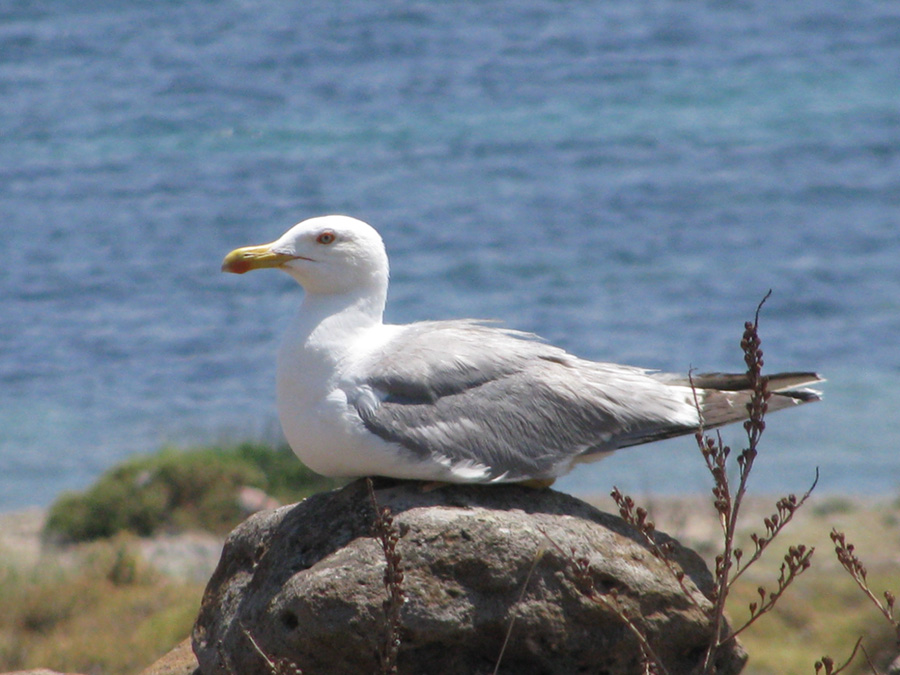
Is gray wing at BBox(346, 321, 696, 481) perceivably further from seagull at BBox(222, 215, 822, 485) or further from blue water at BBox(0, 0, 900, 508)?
blue water at BBox(0, 0, 900, 508)

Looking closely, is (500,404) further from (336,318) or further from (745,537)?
(745,537)

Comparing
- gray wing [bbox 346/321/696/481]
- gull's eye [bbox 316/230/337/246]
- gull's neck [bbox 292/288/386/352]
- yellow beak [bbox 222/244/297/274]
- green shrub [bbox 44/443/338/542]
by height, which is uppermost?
gull's eye [bbox 316/230/337/246]

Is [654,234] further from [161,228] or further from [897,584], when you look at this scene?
[897,584]

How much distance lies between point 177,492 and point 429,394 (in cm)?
989

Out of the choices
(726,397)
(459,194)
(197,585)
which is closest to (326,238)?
(726,397)

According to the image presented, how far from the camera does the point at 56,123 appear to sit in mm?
25781

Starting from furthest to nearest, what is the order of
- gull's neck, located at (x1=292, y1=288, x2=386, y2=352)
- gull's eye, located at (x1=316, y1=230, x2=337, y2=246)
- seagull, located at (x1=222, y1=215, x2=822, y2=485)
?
gull's eye, located at (x1=316, y1=230, x2=337, y2=246)
gull's neck, located at (x1=292, y1=288, x2=386, y2=352)
seagull, located at (x1=222, y1=215, x2=822, y2=485)

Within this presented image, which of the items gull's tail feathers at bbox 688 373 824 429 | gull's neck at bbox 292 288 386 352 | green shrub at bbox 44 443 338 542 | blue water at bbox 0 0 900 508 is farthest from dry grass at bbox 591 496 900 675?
gull's neck at bbox 292 288 386 352

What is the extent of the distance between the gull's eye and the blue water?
957cm

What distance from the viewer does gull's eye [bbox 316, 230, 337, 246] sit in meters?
5.99

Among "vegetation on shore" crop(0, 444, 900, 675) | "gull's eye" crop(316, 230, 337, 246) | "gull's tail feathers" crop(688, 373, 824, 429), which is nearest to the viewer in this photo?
"gull's eye" crop(316, 230, 337, 246)

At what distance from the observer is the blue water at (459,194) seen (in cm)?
1811

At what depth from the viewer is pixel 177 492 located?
15.0m

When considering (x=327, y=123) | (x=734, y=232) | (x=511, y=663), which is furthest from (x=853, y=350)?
(x=511, y=663)
